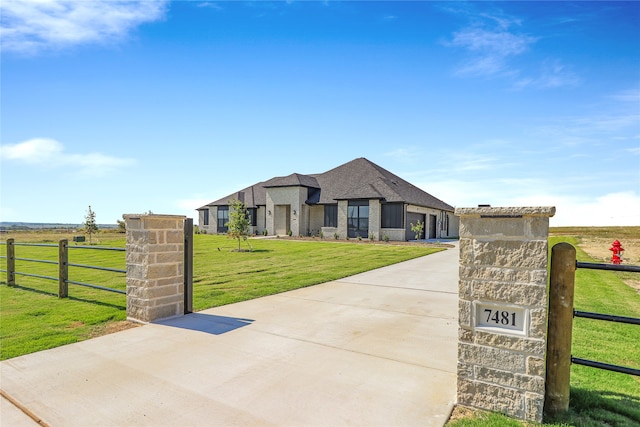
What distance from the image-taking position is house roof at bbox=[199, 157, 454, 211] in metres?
27.9

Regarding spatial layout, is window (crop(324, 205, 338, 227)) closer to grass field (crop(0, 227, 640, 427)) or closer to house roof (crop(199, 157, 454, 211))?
house roof (crop(199, 157, 454, 211))

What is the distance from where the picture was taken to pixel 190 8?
31.4ft

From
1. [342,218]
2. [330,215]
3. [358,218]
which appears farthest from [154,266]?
[330,215]

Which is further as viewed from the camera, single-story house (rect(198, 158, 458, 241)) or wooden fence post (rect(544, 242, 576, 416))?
single-story house (rect(198, 158, 458, 241))

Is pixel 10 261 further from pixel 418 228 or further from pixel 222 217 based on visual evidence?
pixel 222 217

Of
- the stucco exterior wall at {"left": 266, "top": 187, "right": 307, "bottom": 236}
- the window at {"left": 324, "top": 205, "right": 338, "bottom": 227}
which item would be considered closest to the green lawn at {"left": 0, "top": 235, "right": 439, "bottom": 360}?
the window at {"left": 324, "top": 205, "right": 338, "bottom": 227}

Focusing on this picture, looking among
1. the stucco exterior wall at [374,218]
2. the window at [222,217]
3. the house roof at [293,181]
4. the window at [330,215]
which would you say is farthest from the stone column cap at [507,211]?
the window at [222,217]

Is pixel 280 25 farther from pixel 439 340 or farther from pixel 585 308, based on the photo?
pixel 585 308

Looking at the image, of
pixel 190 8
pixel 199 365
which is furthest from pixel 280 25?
pixel 199 365

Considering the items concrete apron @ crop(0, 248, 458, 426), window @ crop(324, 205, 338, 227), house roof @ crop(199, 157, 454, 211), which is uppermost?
house roof @ crop(199, 157, 454, 211)

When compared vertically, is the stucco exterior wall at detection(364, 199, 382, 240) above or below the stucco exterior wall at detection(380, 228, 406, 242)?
above

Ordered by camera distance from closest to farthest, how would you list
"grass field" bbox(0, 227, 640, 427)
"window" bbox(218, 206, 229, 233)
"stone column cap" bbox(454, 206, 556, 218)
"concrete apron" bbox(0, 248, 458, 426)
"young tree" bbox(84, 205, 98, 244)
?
"stone column cap" bbox(454, 206, 556, 218) < "concrete apron" bbox(0, 248, 458, 426) < "grass field" bbox(0, 227, 640, 427) < "young tree" bbox(84, 205, 98, 244) < "window" bbox(218, 206, 229, 233)

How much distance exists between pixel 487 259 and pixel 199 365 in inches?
127

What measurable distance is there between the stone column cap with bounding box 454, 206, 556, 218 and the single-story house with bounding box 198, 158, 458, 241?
23628 mm
